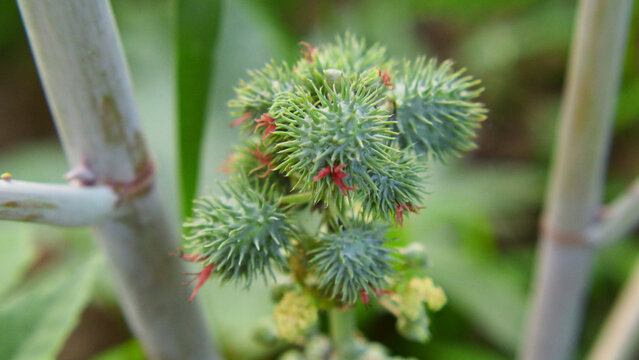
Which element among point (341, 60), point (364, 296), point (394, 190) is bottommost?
point (364, 296)

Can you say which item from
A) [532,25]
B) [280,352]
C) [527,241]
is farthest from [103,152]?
[532,25]

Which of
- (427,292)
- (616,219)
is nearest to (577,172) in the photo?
(616,219)

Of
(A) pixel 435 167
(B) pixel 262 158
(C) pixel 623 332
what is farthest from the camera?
(A) pixel 435 167

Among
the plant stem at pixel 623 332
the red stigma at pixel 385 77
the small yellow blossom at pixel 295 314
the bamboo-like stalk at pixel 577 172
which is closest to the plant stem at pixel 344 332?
the small yellow blossom at pixel 295 314

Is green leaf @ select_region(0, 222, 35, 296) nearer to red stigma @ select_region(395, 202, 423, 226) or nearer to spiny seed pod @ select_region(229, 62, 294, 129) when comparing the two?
spiny seed pod @ select_region(229, 62, 294, 129)

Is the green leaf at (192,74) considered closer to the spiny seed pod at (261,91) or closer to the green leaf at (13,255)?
the spiny seed pod at (261,91)

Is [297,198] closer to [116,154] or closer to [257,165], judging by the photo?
[257,165]
